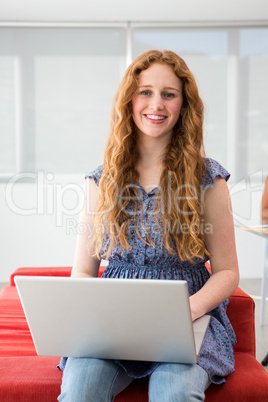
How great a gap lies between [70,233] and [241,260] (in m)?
1.77

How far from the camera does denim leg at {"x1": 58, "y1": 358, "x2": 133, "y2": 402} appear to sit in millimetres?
1311

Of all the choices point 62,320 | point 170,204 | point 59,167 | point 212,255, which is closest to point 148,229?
point 170,204

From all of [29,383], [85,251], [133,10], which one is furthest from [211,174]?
[133,10]

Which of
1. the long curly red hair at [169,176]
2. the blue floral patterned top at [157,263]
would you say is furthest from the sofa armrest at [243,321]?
the long curly red hair at [169,176]

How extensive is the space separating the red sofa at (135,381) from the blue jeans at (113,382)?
0.11 m

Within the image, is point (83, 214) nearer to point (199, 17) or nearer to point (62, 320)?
point (62, 320)

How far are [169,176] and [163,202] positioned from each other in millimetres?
95

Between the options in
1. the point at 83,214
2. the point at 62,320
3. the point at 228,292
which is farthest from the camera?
the point at 83,214

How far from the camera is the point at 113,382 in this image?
1.38 meters

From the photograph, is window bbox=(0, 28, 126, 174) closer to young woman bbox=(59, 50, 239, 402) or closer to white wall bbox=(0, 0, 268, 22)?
white wall bbox=(0, 0, 268, 22)

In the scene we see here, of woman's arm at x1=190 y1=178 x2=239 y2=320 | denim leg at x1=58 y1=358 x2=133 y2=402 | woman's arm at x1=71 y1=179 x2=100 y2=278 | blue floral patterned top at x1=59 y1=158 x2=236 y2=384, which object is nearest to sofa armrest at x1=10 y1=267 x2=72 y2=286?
woman's arm at x1=71 y1=179 x2=100 y2=278

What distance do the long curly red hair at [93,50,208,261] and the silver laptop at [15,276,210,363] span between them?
43 cm

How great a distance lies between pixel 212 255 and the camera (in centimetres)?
170

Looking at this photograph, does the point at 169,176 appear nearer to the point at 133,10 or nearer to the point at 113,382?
the point at 113,382
